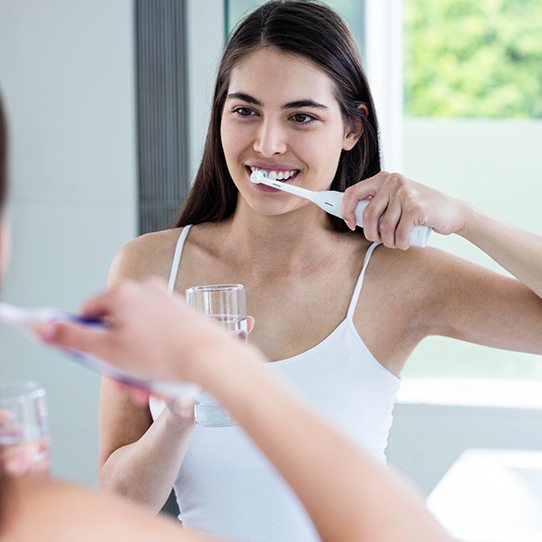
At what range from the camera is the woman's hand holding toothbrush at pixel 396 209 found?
1.52 m

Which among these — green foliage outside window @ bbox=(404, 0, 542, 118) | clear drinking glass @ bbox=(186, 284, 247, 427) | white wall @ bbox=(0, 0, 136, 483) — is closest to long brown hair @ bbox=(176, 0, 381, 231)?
clear drinking glass @ bbox=(186, 284, 247, 427)

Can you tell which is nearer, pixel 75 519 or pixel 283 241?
pixel 75 519

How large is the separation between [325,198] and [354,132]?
22cm

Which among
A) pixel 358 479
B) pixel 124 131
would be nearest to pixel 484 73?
pixel 124 131

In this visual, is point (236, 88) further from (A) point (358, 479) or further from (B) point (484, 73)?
(B) point (484, 73)

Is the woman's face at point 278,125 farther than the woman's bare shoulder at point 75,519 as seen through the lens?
Yes

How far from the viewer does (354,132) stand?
174 centimetres

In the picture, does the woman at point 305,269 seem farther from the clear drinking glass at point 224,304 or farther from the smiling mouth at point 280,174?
the clear drinking glass at point 224,304

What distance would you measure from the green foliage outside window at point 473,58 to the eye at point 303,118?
25.2 ft

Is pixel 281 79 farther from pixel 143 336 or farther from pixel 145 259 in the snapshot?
pixel 143 336

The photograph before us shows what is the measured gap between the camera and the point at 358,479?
0.75 meters

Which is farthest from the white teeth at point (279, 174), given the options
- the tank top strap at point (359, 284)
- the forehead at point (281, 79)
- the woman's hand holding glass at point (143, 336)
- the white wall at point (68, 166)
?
the white wall at point (68, 166)

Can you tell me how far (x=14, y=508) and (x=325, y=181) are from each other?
1036 millimetres

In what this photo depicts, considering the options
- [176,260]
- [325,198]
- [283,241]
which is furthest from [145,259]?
[325,198]
